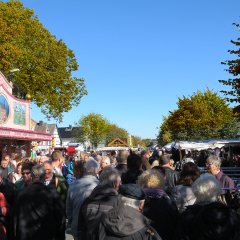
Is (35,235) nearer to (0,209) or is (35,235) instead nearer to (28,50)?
(0,209)

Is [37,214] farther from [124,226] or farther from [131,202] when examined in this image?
[124,226]

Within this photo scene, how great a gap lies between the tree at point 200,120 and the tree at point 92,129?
35.7 metres

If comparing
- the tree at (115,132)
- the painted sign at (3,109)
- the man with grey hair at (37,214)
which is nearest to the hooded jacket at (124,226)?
the man with grey hair at (37,214)

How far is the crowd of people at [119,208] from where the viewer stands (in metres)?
3.26

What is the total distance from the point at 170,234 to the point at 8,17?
3505 cm

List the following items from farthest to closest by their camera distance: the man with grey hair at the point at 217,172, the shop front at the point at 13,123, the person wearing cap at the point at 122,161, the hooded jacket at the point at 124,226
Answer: the shop front at the point at 13,123
the person wearing cap at the point at 122,161
the man with grey hair at the point at 217,172
the hooded jacket at the point at 124,226

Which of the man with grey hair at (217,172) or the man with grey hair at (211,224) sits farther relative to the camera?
the man with grey hair at (217,172)

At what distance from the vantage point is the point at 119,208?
3.25 m

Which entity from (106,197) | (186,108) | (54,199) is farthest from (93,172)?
(186,108)

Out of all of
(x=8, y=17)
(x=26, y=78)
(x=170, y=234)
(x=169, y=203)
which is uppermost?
(x=8, y=17)

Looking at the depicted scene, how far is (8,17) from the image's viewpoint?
3650 centimetres

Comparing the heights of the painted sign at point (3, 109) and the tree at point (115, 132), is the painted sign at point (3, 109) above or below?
below

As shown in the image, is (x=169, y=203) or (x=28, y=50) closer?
(x=169, y=203)

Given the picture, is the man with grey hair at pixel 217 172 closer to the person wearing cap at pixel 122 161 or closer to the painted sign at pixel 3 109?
the person wearing cap at pixel 122 161
